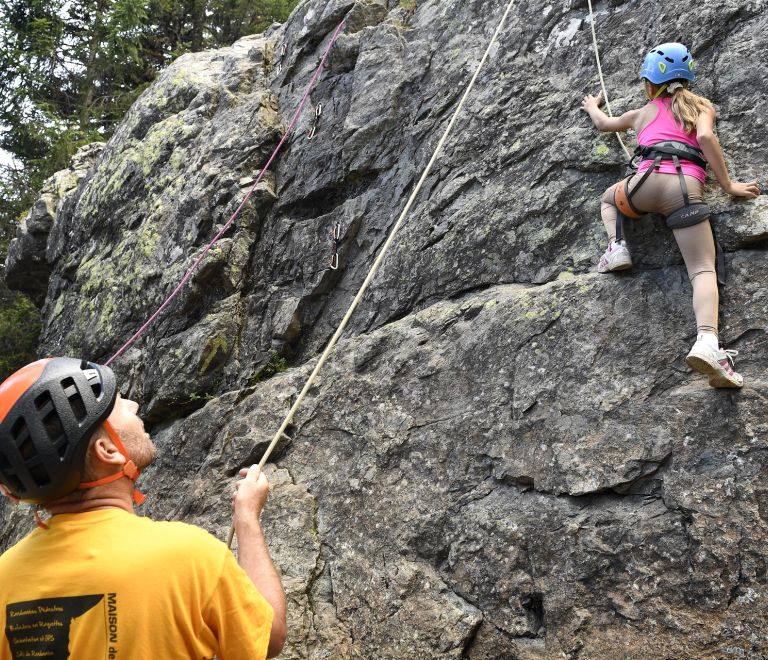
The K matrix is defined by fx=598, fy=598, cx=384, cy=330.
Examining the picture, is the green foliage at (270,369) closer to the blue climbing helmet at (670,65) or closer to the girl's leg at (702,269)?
the girl's leg at (702,269)

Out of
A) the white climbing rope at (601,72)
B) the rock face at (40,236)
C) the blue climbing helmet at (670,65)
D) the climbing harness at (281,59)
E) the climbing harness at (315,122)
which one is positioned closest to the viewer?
the blue climbing helmet at (670,65)

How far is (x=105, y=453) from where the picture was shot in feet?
7.04

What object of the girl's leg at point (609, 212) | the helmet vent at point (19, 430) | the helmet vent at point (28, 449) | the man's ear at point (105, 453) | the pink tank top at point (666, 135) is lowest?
the girl's leg at point (609, 212)

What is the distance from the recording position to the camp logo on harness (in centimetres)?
181

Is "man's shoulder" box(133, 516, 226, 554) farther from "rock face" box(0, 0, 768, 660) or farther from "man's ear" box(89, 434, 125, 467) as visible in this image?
"rock face" box(0, 0, 768, 660)

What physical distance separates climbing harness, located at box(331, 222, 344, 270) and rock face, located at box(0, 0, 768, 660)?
9 cm

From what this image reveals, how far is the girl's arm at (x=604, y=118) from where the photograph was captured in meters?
4.75

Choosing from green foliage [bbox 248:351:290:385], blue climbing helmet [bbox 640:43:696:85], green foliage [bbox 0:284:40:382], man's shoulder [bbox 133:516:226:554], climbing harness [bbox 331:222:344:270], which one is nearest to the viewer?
man's shoulder [bbox 133:516:226:554]

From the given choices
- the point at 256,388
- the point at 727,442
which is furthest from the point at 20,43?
the point at 727,442

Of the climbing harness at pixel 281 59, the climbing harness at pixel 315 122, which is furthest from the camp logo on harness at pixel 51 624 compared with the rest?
the climbing harness at pixel 281 59

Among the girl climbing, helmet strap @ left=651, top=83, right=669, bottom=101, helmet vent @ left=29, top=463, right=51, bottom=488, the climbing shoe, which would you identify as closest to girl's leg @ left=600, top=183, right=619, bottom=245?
the girl climbing

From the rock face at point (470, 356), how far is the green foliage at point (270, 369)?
38 millimetres

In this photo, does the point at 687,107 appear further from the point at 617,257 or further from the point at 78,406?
the point at 78,406

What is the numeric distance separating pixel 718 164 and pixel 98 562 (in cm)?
431
